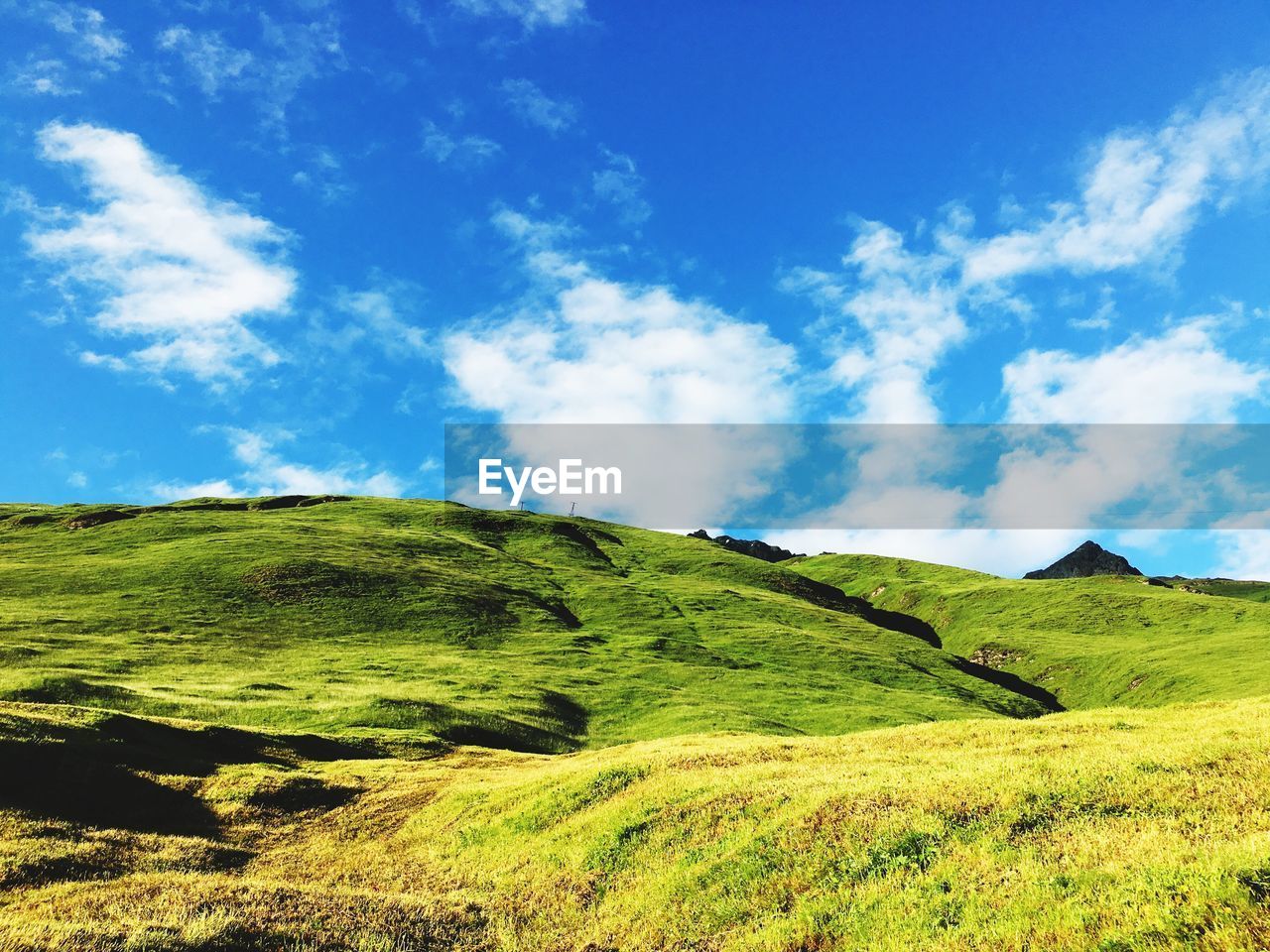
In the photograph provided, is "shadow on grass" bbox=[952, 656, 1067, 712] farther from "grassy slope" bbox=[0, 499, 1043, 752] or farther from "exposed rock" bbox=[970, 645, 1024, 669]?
"exposed rock" bbox=[970, 645, 1024, 669]

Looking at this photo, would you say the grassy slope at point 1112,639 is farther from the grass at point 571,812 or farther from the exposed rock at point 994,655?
the grass at point 571,812

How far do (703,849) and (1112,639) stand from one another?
159 m

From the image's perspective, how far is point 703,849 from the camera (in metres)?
Answer: 18.9

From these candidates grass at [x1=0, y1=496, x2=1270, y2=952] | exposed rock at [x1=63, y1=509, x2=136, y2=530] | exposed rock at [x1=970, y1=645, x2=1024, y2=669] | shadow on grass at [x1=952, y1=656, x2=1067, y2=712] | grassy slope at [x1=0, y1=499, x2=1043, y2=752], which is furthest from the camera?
exposed rock at [x1=970, y1=645, x2=1024, y2=669]

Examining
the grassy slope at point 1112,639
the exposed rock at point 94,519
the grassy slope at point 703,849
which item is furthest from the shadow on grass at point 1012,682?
the exposed rock at point 94,519

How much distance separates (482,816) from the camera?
87.6 feet

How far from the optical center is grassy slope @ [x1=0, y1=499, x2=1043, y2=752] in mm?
59625

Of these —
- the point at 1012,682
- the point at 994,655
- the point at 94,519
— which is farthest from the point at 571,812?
the point at 94,519

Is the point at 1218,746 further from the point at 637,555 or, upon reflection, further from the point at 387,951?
the point at 637,555

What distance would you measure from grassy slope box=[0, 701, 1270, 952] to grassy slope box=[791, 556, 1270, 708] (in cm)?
9743

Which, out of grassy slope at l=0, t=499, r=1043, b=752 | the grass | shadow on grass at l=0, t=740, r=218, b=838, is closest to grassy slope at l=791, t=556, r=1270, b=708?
grassy slope at l=0, t=499, r=1043, b=752

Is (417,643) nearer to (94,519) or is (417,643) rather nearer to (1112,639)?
(94,519)

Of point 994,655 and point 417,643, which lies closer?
point 417,643

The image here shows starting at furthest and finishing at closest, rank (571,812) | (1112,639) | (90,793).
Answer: (1112,639) → (90,793) → (571,812)
